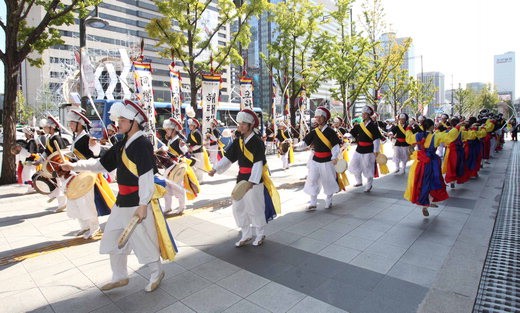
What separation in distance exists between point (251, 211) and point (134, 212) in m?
1.80

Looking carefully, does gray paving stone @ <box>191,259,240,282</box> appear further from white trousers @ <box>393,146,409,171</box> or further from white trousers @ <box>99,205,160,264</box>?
white trousers @ <box>393,146,409,171</box>

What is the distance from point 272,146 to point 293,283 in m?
17.2

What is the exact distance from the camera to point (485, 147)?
507 inches

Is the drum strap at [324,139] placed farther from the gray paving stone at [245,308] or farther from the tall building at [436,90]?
the tall building at [436,90]

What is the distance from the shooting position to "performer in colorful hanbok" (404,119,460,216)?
5.96 m

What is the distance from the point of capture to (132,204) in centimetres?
359

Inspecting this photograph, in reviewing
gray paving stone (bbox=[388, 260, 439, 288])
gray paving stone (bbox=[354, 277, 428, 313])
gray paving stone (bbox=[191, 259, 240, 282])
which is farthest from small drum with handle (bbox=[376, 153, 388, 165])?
gray paving stone (bbox=[191, 259, 240, 282])

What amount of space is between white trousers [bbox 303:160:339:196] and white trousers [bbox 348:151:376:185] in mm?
2060

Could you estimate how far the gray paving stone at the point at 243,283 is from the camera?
3598 millimetres

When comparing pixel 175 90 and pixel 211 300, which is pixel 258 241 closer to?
pixel 211 300

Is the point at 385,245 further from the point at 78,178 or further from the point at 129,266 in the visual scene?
the point at 78,178

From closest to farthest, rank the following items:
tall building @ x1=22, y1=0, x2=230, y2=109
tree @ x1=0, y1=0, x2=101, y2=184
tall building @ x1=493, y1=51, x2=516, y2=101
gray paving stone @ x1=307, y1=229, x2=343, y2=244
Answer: gray paving stone @ x1=307, y1=229, x2=343, y2=244
tree @ x1=0, y1=0, x2=101, y2=184
tall building @ x1=22, y1=0, x2=230, y2=109
tall building @ x1=493, y1=51, x2=516, y2=101

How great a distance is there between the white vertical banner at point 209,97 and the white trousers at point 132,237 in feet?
27.7

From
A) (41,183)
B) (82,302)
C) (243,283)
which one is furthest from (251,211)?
(41,183)
